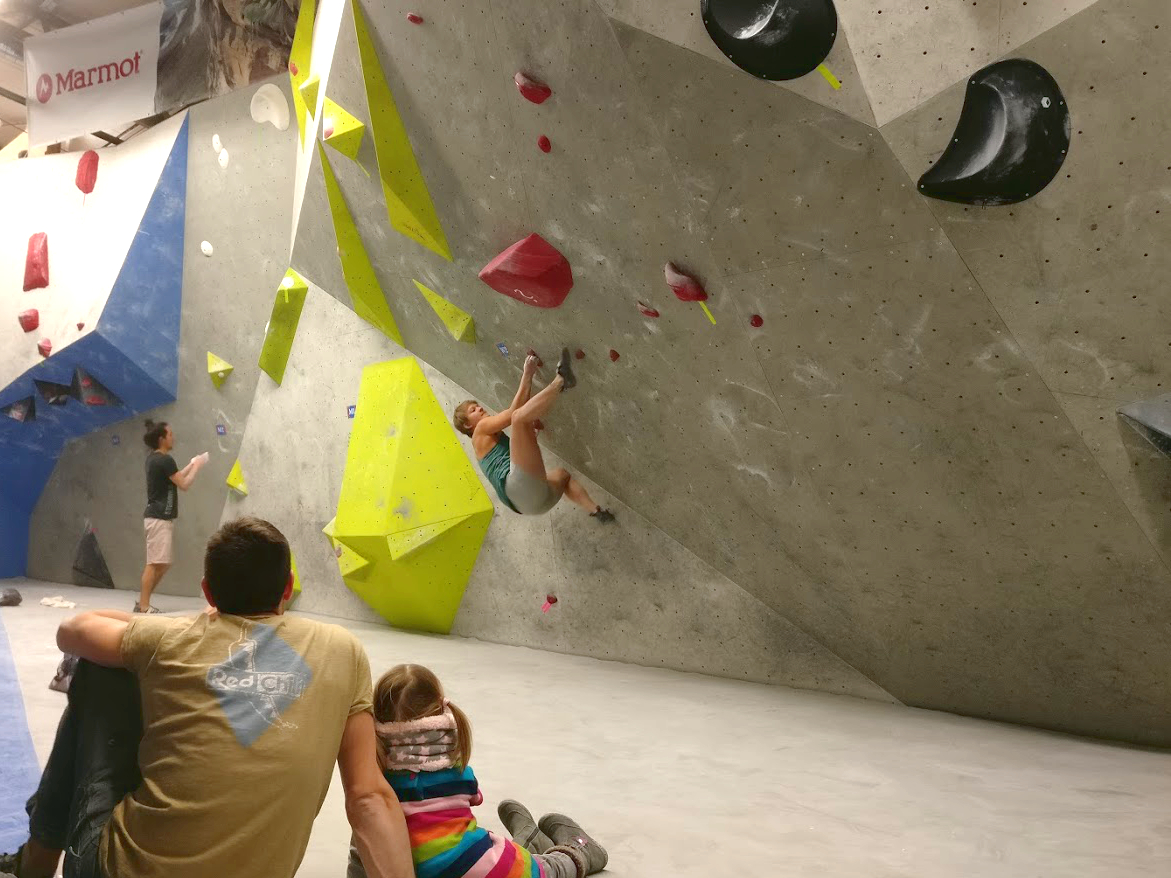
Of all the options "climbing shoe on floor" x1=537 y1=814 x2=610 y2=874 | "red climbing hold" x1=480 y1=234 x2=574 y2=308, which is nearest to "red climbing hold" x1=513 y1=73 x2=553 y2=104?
"red climbing hold" x1=480 y1=234 x2=574 y2=308

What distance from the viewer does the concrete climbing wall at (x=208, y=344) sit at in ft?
18.7

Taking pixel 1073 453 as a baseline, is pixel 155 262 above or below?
above

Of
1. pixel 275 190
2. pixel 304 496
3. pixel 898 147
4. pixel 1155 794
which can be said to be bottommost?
pixel 1155 794

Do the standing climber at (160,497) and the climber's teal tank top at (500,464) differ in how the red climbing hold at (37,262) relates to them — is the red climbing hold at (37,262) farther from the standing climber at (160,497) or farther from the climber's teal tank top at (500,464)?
the climber's teal tank top at (500,464)

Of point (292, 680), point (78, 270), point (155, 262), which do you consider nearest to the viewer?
point (292, 680)

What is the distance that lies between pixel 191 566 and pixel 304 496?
5.41 feet

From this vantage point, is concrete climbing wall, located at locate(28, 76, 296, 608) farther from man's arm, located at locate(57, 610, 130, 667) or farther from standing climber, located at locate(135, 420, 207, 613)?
man's arm, located at locate(57, 610, 130, 667)

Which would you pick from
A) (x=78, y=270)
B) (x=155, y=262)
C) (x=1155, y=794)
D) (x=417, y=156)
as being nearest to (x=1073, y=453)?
(x=1155, y=794)

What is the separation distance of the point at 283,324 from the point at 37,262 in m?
2.82

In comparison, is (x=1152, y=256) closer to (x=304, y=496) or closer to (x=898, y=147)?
(x=898, y=147)

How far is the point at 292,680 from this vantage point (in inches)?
52.9

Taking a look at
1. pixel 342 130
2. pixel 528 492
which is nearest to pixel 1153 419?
pixel 528 492

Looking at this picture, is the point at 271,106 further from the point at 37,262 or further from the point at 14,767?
the point at 14,767

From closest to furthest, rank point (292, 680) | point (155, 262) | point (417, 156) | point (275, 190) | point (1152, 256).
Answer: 1. point (292, 680)
2. point (1152, 256)
3. point (417, 156)
4. point (275, 190)
5. point (155, 262)
